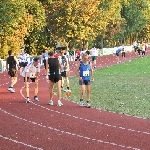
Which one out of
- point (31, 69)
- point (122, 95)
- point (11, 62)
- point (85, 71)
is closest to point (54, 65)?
point (85, 71)

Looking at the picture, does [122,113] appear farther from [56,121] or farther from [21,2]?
[21,2]

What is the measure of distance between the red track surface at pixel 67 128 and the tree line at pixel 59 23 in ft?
73.5

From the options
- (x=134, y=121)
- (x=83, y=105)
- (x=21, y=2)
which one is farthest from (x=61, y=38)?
(x=134, y=121)

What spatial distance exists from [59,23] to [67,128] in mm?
44014

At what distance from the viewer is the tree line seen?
41866 mm

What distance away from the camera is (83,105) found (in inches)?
722

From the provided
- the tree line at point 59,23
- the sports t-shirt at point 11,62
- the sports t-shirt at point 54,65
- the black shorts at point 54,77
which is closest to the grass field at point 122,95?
the black shorts at point 54,77

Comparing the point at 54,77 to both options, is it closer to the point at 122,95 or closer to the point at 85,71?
the point at 85,71

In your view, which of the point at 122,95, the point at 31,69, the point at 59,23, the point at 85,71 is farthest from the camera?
the point at 59,23

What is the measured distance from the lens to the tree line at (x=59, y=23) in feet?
137

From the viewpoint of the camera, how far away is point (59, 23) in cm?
5697

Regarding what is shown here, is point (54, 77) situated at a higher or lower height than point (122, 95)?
higher

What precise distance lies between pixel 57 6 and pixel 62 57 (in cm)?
3408

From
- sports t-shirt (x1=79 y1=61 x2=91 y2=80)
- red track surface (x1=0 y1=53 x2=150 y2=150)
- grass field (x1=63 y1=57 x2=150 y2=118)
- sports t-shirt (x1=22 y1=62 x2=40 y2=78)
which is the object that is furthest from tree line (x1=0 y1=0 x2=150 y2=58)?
red track surface (x1=0 y1=53 x2=150 y2=150)
